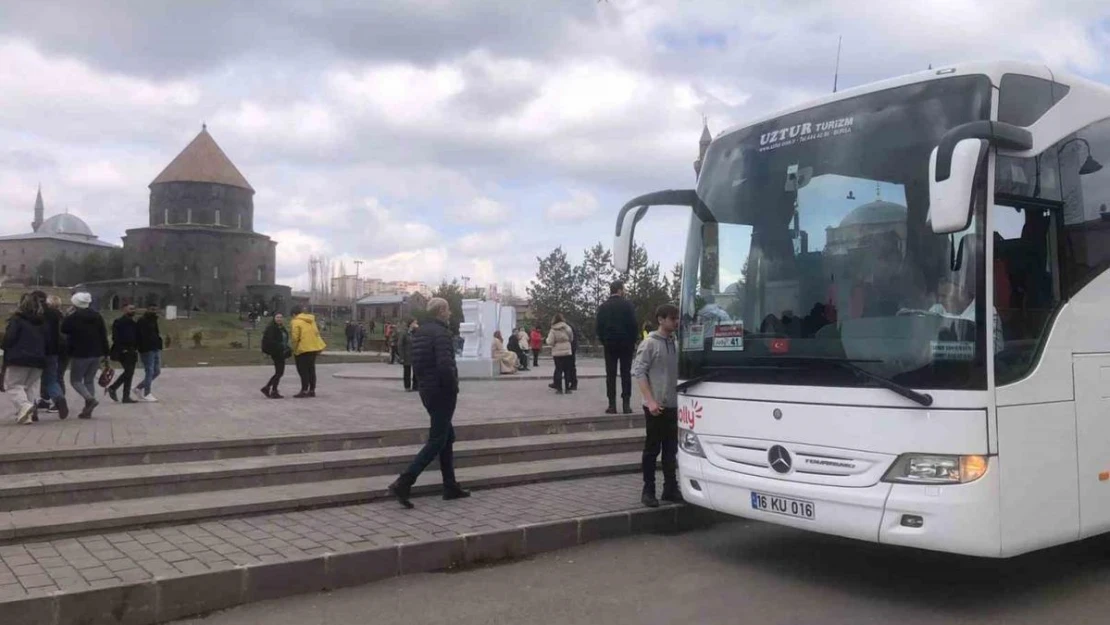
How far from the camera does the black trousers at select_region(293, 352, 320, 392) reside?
14.9 meters

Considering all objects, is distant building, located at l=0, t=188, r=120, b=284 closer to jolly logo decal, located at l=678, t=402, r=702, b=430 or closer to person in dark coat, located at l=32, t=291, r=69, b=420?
person in dark coat, located at l=32, t=291, r=69, b=420

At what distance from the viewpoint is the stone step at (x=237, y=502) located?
6.77 m

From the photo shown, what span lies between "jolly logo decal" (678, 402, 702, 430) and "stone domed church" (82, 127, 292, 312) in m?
93.6

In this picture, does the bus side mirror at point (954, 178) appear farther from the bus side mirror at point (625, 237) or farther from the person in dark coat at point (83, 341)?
the person in dark coat at point (83, 341)

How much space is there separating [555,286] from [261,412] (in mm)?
45691

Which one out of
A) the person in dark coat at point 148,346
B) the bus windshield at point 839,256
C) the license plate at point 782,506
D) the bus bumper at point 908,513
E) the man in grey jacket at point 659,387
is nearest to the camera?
the bus bumper at point 908,513

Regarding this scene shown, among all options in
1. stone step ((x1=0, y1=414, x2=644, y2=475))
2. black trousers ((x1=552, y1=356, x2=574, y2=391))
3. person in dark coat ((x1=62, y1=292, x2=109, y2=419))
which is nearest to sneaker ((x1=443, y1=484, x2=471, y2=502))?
stone step ((x1=0, y1=414, x2=644, y2=475))

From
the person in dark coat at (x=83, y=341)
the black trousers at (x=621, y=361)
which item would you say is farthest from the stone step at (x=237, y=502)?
the person in dark coat at (x=83, y=341)

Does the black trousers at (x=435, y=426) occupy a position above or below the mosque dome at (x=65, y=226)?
below

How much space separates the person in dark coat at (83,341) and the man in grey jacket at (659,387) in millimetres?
7591

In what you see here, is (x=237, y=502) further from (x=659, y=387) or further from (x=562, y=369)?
(x=562, y=369)

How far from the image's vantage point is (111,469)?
26.8 ft

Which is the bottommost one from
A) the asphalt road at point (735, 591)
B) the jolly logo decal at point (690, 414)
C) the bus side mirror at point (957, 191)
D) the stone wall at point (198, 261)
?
the asphalt road at point (735, 591)

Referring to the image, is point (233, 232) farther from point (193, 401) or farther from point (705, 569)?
point (705, 569)
